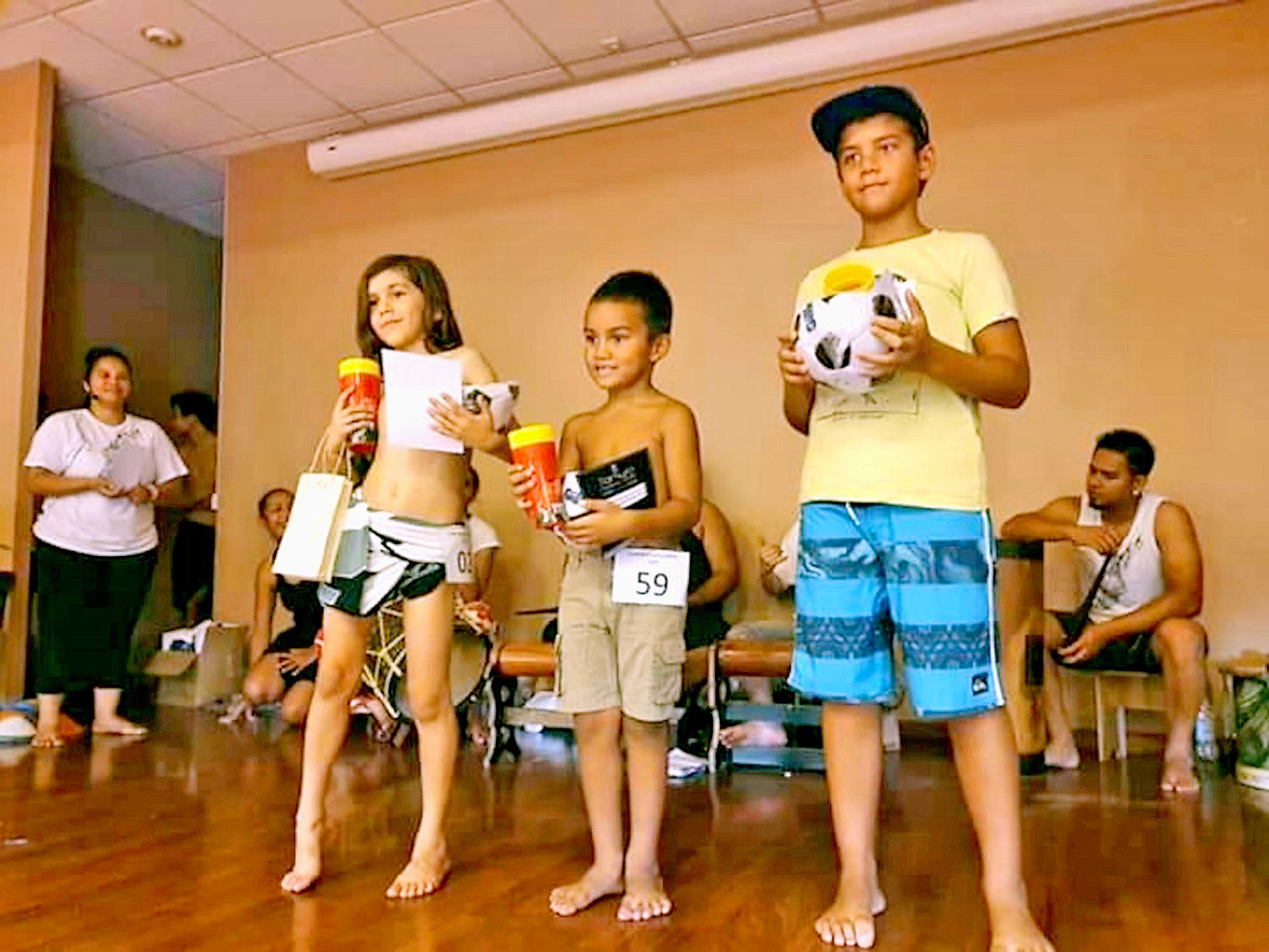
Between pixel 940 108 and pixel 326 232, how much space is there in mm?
2721

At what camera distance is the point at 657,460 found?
5.79 feet

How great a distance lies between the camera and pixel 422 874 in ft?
5.77

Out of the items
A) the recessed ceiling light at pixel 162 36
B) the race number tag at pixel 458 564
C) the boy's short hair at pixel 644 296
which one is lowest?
the race number tag at pixel 458 564

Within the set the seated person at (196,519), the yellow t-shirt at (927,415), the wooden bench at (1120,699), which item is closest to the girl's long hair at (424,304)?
the yellow t-shirt at (927,415)

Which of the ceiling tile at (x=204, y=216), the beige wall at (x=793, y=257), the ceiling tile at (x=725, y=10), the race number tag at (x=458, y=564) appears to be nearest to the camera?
the race number tag at (x=458, y=564)

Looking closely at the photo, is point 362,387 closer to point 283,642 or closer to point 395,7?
point 395,7

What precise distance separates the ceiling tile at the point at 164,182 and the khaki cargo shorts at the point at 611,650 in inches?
165

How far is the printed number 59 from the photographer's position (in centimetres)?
172

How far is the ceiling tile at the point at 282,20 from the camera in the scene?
3.71m

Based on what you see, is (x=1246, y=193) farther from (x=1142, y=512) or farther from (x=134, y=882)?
(x=134, y=882)

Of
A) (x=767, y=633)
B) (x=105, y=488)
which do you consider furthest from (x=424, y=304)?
(x=105, y=488)

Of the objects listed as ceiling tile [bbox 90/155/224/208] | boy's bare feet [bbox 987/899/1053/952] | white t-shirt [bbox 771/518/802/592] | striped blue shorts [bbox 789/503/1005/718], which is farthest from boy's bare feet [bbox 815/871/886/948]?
ceiling tile [bbox 90/155/224/208]

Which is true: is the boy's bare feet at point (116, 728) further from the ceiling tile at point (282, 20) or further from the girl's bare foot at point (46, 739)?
the ceiling tile at point (282, 20)

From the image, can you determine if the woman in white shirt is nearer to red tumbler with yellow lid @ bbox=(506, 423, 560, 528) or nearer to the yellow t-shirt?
red tumbler with yellow lid @ bbox=(506, 423, 560, 528)
